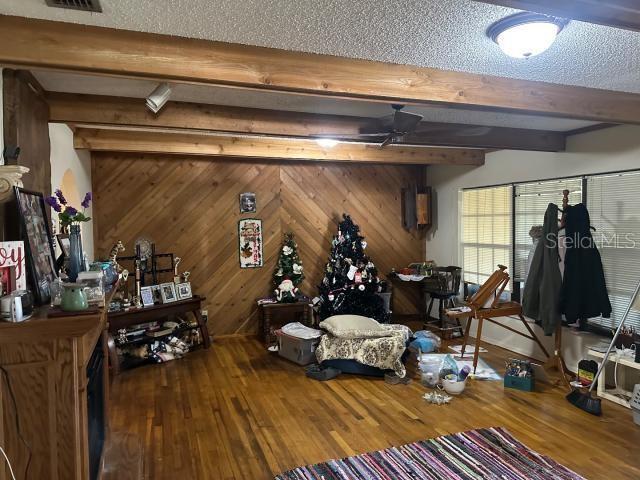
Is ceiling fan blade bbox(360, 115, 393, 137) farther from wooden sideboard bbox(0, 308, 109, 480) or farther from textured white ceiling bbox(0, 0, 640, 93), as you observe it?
wooden sideboard bbox(0, 308, 109, 480)

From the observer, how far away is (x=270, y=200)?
5879 mm

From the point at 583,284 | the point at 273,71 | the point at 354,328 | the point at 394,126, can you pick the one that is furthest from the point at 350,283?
the point at 273,71

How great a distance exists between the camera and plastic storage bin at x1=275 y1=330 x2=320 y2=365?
14.8ft

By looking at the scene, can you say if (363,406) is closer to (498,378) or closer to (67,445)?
(498,378)

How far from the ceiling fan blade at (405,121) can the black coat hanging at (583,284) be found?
2007mm

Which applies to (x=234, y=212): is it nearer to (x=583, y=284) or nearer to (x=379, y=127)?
(x=379, y=127)

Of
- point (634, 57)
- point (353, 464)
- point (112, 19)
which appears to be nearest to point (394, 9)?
point (112, 19)

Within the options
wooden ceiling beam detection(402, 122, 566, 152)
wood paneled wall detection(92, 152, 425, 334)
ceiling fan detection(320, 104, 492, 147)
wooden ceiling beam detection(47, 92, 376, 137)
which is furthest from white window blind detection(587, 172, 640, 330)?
wood paneled wall detection(92, 152, 425, 334)

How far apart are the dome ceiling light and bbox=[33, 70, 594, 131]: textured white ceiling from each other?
3.39ft

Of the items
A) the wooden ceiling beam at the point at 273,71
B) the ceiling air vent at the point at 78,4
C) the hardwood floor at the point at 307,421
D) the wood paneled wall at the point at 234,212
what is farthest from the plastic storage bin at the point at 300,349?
the ceiling air vent at the point at 78,4

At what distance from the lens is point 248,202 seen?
18.9 ft

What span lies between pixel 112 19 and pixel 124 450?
260 cm

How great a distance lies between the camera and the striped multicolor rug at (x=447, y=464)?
8.32 ft

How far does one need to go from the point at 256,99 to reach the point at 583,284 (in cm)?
326
